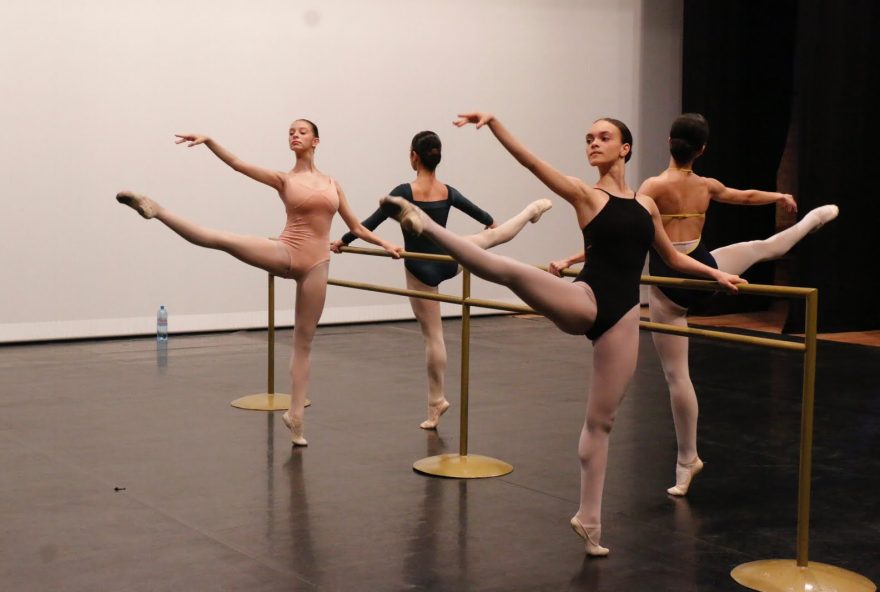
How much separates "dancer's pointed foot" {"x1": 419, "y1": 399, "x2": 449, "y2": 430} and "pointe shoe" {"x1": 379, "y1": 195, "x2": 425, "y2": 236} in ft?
8.89

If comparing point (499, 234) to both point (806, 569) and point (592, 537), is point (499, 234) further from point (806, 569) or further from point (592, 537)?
point (806, 569)

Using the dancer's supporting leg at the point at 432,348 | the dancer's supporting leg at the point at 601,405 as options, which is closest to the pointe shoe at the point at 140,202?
the dancer's supporting leg at the point at 601,405

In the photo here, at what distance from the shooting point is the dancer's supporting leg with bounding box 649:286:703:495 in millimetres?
4750

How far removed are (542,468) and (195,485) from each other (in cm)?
155

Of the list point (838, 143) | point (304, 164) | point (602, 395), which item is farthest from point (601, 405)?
point (838, 143)

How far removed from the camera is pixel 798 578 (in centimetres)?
370

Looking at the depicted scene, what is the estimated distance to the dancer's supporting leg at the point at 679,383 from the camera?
475cm

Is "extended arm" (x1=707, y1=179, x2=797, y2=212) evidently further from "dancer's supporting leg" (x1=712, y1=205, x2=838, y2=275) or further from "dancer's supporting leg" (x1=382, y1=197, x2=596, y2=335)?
"dancer's supporting leg" (x1=382, y1=197, x2=596, y2=335)

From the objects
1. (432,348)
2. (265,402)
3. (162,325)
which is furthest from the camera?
(162,325)

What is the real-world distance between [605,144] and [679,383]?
1.26 meters

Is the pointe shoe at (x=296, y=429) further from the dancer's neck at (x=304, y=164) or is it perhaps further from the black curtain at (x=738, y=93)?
the black curtain at (x=738, y=93)

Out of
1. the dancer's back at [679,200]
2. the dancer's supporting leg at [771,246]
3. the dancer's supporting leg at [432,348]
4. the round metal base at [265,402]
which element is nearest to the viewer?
the dancer's supporting leg at [771,246]

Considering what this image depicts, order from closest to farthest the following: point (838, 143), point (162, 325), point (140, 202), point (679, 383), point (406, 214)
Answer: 1. point (406, 214)
2. point (140, 202)
3. point (679, 383)
4. point (162, 325)
5. point (838, 143)

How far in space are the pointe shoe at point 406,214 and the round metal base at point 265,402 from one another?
3.23 metres
